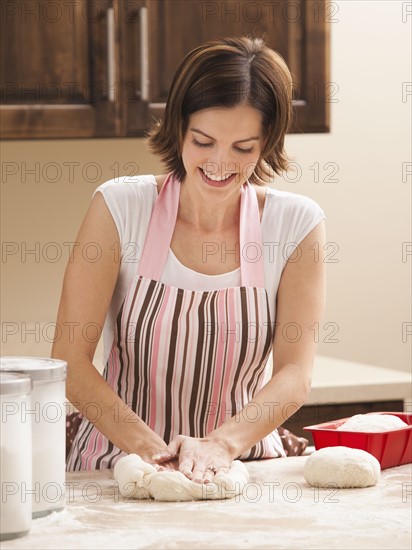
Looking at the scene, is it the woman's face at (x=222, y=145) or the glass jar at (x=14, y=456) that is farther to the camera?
the woman's face at (x=222, y=145)

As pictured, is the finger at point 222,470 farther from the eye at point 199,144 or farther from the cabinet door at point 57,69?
the cabinet door at point 57,69

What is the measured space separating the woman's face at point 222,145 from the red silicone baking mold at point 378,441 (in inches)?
19.0

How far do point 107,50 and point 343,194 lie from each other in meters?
0.94

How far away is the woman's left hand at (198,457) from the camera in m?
1.36

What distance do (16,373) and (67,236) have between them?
5.79 ft

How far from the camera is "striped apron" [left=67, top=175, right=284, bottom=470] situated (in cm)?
180

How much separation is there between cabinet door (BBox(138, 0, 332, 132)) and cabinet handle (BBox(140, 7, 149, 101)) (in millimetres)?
10

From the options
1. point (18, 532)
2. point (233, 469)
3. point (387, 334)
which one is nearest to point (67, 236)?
point (387, 334)

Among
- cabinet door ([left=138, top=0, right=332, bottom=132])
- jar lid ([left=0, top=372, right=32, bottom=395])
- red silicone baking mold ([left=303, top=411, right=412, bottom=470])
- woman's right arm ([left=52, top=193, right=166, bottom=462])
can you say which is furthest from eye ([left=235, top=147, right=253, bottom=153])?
cabinet door ([left=138, top=0, right=332, bottom=132])

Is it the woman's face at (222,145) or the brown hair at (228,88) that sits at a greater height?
the brown hair at (228,88)

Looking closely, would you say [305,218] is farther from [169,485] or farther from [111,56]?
[111,56]

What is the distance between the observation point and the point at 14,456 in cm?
108

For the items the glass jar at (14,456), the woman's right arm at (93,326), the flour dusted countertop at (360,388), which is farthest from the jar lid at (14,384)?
the flour dusted countertop at (360,388)

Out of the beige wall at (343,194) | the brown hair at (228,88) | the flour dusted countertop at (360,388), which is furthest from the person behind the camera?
the beige wall at (343,194)
